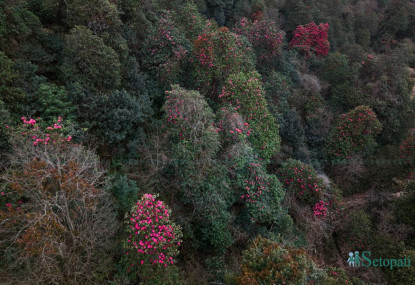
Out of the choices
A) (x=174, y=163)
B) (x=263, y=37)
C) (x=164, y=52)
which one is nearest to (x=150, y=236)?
(x=174, y=163)

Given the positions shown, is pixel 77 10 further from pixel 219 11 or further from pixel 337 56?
pixel 337 56

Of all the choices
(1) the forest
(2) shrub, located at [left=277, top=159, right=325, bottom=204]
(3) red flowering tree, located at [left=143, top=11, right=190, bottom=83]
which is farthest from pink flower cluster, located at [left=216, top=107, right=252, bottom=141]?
(2) shrub, located at [left=277, top=159, right=325, bottom=204]

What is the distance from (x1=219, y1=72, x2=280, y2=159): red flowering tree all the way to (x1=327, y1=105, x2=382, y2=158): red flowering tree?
279 inches

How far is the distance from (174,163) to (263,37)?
13.1m

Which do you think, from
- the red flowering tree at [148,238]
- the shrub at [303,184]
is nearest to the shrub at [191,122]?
the red flowering tree at [148,238]

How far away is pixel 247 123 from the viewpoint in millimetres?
12875

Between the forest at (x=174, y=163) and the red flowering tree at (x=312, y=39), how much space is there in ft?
19.3

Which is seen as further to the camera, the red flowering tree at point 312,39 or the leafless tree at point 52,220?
the red flowering tree at point 312,39

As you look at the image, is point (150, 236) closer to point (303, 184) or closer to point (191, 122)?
point (191, 122)

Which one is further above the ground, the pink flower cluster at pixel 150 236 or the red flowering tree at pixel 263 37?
the red flowering tree at pixel 263 37

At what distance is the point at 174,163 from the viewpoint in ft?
34.2

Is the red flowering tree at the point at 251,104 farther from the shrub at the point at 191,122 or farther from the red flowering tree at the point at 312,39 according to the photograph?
the red flowering tree at the point at 312,39

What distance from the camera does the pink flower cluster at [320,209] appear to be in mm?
13977

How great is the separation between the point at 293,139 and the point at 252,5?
14.2 meters
